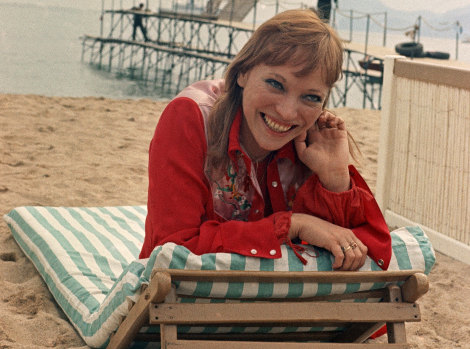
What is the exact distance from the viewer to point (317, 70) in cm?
201

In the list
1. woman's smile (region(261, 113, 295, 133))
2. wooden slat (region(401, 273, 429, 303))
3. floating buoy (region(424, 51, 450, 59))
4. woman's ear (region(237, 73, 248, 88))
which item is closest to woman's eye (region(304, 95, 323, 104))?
woman's smile (region(261, 113, 295, 133))

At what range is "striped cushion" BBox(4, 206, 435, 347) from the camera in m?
1.92

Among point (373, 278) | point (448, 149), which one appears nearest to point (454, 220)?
point (448, 149)

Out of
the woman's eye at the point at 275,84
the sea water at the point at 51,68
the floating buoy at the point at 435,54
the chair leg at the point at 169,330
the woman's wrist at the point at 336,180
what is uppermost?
the floating buoy at the point at 435,54

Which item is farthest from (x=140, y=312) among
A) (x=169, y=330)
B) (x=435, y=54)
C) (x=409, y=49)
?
(x=435, y=54)

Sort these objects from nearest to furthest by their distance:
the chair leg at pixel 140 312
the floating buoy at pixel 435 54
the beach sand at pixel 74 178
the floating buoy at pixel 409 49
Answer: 1. the chair leg at pixel 140 312
2. the beach sand at pixel 74 178
3. the floating buoy at pixel 409 49
4. the floating buoy at pixel 435 54

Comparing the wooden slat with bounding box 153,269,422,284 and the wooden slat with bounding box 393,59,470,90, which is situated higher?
the wooden slat with bounding box 393,59,470,90

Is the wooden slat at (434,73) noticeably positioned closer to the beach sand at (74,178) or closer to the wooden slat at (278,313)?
the beach sand at (74,178)

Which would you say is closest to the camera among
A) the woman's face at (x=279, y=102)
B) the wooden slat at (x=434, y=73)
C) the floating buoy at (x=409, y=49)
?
the woman's face at (x=279, y=102)

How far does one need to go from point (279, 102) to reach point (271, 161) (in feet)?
1.02

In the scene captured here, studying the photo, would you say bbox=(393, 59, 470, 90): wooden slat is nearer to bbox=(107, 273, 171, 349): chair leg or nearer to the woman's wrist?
the woman's wrist

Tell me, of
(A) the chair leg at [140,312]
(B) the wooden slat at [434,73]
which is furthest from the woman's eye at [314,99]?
(B) the wooden slat at [434,73]

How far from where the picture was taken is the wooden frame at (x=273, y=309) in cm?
181

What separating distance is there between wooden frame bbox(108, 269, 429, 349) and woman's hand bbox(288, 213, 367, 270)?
0.06 m
